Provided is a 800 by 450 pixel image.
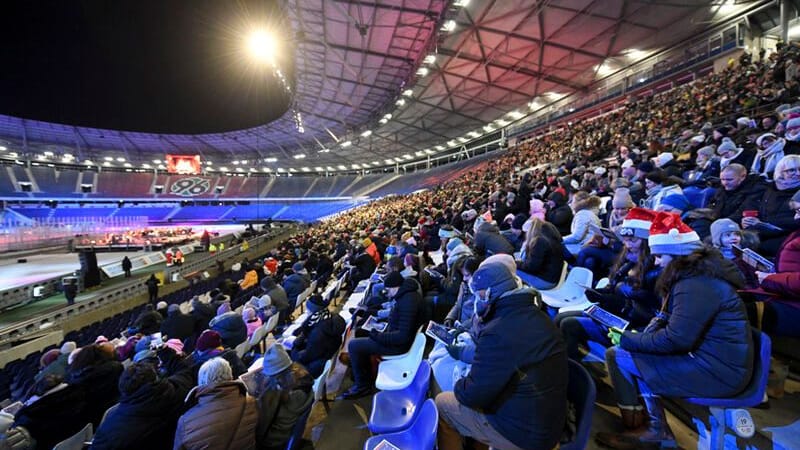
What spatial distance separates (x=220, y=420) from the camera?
1.67m

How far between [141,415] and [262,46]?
44.2ft

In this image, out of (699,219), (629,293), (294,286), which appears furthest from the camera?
(294,286)

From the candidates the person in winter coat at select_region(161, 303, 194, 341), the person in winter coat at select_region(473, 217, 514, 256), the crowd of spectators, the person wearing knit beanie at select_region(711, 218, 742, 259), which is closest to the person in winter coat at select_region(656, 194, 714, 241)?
the crowd of spectators

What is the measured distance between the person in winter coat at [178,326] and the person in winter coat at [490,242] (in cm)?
448

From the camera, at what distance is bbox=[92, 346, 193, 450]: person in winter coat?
5.95 feet

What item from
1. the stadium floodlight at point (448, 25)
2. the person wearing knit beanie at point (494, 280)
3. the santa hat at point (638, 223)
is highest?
the stadium floodlight at point (448, 25)

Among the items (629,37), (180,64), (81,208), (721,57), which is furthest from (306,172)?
(721,57)

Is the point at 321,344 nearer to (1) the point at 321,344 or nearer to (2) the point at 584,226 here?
(1) the point at 321,344

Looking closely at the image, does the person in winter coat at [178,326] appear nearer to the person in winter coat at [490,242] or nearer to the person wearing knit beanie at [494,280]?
the person in winter coat at [490,242]

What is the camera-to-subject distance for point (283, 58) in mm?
14016

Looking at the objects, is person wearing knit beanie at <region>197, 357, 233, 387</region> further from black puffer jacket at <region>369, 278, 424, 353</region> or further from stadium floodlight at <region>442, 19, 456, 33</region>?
stadium floodlight at <region>442, 19, 456, 33</region>

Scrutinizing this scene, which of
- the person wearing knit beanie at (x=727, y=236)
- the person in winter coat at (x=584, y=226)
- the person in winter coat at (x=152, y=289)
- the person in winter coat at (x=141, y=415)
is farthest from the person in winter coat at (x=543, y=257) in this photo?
the person in winter coat at (x=152, y=289)

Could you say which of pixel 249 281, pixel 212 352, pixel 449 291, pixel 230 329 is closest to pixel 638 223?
pixel 449 291

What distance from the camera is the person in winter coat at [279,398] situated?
6.14 ft
